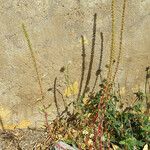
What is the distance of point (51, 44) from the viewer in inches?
112

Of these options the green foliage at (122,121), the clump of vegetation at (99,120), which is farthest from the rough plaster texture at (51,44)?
the green foliage at (122,121)

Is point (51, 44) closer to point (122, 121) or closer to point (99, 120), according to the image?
point (99, 120)

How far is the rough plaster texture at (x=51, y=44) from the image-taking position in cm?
270

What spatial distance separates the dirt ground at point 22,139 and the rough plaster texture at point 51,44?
78 mm

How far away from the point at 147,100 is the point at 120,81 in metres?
0.29

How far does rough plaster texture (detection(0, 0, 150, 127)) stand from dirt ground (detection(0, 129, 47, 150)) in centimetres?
8

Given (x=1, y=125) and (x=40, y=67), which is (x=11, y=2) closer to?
(x=40, y=67)

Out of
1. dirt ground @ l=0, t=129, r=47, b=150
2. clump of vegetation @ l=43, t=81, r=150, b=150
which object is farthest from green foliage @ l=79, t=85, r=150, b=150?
dirt ground @ l=0, t=129, r=47, b=150

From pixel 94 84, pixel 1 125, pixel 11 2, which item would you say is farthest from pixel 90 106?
pixel 11 2

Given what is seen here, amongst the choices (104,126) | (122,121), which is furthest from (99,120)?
(122,121)

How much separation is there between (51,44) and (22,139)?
77 centimetres

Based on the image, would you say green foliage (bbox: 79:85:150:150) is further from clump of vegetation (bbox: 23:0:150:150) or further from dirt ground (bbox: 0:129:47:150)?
dirt ground (bbox: 0:129:47:150)

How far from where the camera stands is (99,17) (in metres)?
2.82

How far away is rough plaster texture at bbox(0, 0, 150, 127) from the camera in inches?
106
